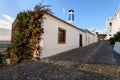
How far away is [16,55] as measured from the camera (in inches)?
362

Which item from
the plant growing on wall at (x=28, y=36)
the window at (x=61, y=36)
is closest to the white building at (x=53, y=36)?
the window at (x=61, y=36)

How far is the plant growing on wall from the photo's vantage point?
30.4 feet

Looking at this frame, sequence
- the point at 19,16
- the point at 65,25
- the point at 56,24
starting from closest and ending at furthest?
1. the point at 19,16
2. the point at 56,24
3. the point at 65,25

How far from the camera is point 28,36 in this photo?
30.7 feet

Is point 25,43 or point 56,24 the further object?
point 56,24

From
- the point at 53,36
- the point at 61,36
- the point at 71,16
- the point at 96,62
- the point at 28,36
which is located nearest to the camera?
the point at 96,62

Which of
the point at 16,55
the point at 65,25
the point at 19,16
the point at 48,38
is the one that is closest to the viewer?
the point at 16,55

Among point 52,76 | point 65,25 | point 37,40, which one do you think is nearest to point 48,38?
point 37,40

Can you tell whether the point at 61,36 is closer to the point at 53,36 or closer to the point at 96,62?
the point at 53,36

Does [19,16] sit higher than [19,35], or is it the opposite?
[19,16]

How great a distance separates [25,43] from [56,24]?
13.4 feet

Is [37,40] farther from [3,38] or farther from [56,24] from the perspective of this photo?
[3,38]

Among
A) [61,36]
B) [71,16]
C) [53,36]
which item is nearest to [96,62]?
[53,36]

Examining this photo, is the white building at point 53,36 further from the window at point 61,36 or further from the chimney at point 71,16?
the chimney at point 71,16
